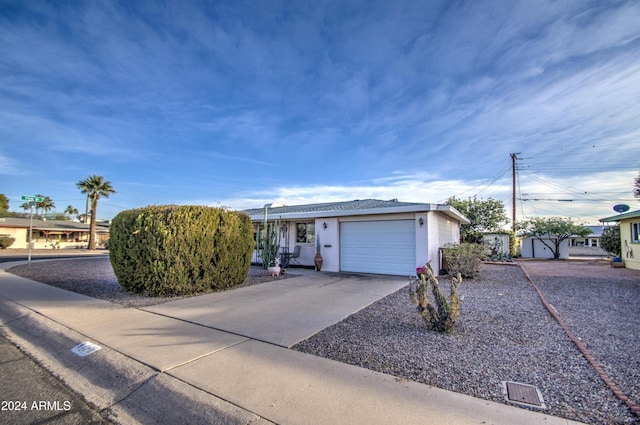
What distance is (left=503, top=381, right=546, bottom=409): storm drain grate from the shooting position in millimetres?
2562

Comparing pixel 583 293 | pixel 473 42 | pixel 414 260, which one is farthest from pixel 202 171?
pixel 583 293

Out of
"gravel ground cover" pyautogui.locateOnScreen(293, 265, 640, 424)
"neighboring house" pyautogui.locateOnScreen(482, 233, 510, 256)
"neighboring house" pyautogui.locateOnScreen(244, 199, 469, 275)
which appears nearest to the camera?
"gravel ground cover" pyautogui.locateOnScreen(293, 265, 640, 424)

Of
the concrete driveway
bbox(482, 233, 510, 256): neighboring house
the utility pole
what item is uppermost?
the utility pole

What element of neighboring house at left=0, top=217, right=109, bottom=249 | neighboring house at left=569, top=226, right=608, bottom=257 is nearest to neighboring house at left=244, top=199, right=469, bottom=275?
neighboring house at left=569, top=226, right=608, bottom=257

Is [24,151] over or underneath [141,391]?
over

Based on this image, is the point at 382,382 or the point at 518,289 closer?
the point at 382,382

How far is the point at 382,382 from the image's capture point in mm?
2955

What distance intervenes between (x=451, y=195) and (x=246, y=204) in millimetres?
19515

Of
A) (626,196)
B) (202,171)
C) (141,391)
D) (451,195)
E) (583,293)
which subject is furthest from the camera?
(451,195)

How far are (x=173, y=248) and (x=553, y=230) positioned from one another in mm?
26388

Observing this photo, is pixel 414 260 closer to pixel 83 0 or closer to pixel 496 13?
pixel 496 13

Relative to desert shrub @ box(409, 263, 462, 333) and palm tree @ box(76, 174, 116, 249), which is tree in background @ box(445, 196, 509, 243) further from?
palm tree @ box(76, 174, 116, 249)

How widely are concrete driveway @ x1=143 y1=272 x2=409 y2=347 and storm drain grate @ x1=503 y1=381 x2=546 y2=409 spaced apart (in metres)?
2.54

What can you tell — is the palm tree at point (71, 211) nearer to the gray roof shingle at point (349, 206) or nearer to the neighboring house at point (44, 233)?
the neighboring house at point (44, 233)
